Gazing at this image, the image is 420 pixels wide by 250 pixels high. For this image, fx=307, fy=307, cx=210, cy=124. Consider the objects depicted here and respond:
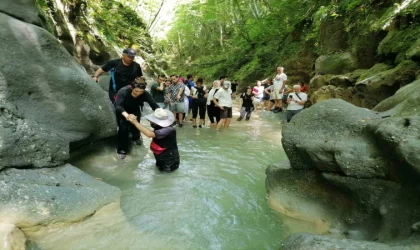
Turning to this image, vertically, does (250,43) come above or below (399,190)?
above

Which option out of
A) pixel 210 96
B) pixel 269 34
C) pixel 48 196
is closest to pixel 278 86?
pixel 210 96

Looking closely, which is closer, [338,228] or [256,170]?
[338,228]

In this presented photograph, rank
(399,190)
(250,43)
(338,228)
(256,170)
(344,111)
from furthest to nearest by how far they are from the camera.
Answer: (250,43) → (256,170) → (344,111) → (338,228) → (399,190)

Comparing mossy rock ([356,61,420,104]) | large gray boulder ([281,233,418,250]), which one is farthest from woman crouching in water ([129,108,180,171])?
mossy rock ([356,61,420,104])

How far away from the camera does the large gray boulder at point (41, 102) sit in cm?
379

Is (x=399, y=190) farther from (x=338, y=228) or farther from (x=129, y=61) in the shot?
(x=129, y=61)

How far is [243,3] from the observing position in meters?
24.5

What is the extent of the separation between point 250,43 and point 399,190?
22082mm

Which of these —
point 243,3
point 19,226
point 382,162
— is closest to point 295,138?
point 382,162

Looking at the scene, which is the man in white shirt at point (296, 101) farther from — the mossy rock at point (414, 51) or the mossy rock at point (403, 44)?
the mossy rock at point (414, 51)

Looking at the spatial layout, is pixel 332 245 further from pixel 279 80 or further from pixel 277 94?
pixel 277 94

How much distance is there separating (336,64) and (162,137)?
8581 mm

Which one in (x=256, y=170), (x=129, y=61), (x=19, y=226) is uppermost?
(x=129, y=61)

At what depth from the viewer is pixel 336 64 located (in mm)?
11344
